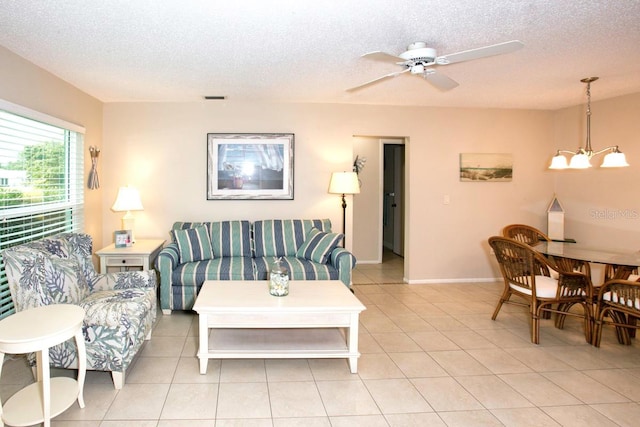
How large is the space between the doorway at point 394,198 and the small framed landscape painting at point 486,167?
2009 millimetres

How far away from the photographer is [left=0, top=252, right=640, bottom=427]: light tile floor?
7.36 ft

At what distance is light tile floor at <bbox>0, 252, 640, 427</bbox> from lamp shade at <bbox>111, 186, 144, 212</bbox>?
1.44 m

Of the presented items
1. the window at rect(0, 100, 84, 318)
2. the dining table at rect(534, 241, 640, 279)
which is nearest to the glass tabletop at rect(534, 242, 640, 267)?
the dining table at rect(534, 241, 640, 279)

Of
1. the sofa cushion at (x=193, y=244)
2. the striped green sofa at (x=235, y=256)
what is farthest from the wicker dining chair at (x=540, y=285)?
the sofa cushion at (x=193, y=244)

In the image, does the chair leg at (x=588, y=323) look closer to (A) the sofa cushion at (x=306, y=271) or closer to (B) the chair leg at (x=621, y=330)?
(B) the chair leg at (x=621, y=330)

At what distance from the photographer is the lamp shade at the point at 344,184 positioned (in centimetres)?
470

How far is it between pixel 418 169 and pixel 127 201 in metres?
3.51

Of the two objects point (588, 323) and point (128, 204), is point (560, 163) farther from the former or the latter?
point (128, 204)

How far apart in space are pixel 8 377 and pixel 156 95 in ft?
10.1

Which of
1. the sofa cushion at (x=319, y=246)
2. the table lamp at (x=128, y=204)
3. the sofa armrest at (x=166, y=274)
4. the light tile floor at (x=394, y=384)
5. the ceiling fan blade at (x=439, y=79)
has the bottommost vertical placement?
the light tile floor at (x=394, y=384)

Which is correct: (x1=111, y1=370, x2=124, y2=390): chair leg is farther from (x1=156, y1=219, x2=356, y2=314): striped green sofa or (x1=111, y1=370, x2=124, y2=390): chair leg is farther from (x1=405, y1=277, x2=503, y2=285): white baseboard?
(x1=405, y1=277, x2=503, y2=285): white baseboard

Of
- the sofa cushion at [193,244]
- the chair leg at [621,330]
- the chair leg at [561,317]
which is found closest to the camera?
the chair leg at [621,330]

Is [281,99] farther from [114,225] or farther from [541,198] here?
[541,198]

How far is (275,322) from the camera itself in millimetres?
2738
